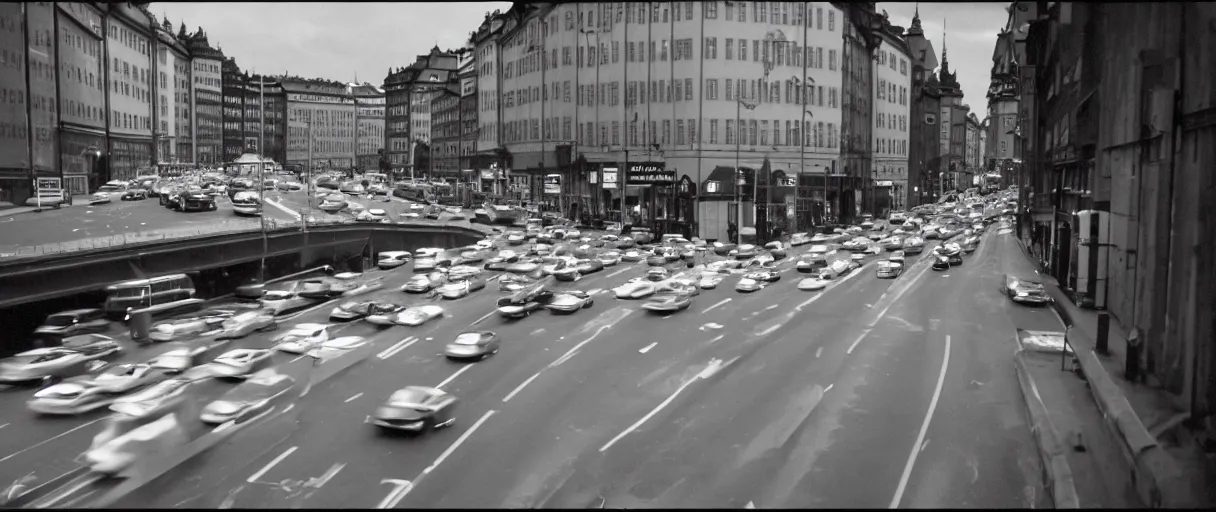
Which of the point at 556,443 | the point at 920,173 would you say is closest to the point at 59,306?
the point at 556,443

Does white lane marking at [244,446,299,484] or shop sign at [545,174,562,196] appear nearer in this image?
white lane marking at [244,446,299,484]

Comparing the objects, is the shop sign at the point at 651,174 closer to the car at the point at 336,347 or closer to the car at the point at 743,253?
the car at the point at 743,253

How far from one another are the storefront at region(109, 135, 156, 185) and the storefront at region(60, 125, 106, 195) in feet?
12.1

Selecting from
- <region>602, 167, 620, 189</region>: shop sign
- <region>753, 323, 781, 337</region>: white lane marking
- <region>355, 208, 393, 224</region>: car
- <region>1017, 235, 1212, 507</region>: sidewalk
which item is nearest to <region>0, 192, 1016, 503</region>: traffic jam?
<region>753, 323, 781, 337</region>: white lane marking

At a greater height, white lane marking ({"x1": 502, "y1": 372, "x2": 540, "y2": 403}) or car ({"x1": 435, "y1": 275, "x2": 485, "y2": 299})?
car ({"x1": 435, "y1": 275, "x2": 485, "y2": 299})

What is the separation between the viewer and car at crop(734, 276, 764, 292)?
6394 centimetres

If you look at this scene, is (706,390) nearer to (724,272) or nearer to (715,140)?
(724,272)

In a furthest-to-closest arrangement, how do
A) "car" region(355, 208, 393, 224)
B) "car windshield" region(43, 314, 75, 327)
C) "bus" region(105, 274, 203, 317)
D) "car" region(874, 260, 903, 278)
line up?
"car" region(355, 208, 393, 224) < "car" region(874, 260, 903, 278) < "bus" region(105, 274, 203, 317) < "car windshield" region(43, 314, 75, 327)

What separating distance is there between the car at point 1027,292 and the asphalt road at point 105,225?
52.0 m

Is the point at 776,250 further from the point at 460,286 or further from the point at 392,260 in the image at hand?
the point at 392,260

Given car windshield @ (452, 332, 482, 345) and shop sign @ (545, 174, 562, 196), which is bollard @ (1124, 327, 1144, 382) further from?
shop sign @ (545, 174, 562, 196)

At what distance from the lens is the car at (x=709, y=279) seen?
2584 inches

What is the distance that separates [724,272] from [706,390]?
3468 centimetres

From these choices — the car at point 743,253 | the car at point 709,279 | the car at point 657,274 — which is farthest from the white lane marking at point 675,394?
the car at point 743,253
